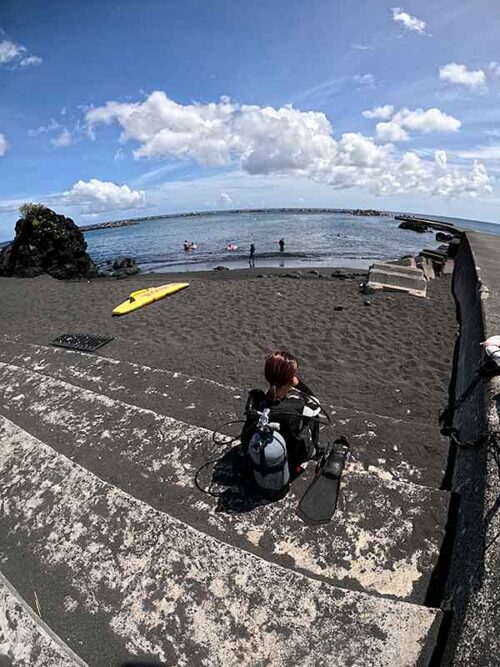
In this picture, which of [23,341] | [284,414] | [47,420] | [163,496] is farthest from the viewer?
[23,341]

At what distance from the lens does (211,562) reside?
3293 mm

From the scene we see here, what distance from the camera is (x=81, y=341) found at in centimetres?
919

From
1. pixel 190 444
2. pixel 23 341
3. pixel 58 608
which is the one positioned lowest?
pixel 58 608

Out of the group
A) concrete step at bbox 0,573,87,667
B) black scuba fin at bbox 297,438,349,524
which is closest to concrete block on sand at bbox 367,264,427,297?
black scuba fin at bbox 297,438,349,524

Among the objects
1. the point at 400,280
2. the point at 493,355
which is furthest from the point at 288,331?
the point at 400,280

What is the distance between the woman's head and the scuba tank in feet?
1.05

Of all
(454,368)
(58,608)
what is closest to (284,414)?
(58,608)

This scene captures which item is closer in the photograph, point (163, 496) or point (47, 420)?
point (163, 496)

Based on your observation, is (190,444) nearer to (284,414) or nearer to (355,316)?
(284,414)

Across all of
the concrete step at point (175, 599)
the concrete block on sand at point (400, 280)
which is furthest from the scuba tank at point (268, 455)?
the concrete block on sand at point (400, 280)

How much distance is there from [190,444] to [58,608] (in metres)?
2.17

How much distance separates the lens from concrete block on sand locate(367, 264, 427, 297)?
42.3 ft

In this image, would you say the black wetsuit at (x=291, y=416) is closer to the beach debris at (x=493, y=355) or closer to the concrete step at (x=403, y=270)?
the beach debris at (x=493, y=355)

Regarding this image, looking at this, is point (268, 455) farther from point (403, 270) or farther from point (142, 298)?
point (403, 270)
